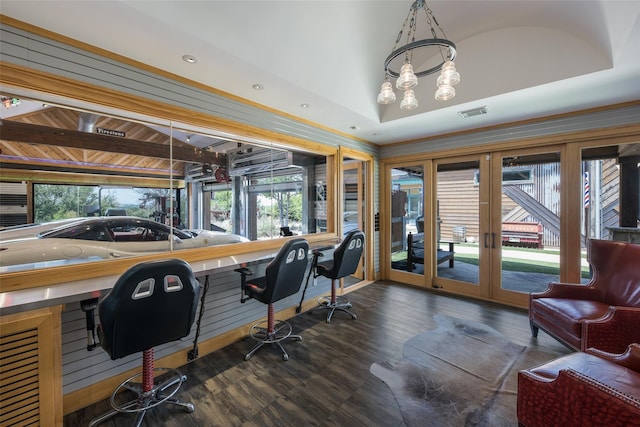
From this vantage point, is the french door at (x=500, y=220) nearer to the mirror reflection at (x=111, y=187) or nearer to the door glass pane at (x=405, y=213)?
the door glass pane at (x=405, y=213)

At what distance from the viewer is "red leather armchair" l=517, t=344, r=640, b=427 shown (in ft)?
3.65

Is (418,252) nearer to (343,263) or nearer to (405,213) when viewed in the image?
(405,213)

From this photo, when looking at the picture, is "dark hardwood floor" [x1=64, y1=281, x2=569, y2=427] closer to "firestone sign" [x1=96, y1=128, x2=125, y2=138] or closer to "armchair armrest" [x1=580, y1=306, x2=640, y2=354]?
"armchair armrest" [x1=580, y1=306, x2=640, y2=354]

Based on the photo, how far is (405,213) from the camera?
16.5 ft

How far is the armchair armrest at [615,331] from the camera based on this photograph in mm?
1920

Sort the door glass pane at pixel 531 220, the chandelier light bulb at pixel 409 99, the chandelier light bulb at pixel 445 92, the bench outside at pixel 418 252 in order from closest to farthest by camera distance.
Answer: the chandelier light bulb at pixel 445 92 < the chandelier light bulb at pixel 409 99 < the door glass pane at pixel 531 220 < the bench outside at pixel 418 252

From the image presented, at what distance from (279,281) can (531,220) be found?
12.7 ft

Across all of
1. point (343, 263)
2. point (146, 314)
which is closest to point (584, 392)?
point (343, 263)

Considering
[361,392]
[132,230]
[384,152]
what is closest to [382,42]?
[384,152]

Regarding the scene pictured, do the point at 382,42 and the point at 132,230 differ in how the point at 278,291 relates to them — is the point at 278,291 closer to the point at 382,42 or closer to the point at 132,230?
the point at 132,230

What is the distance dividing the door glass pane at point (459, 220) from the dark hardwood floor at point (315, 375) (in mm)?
979

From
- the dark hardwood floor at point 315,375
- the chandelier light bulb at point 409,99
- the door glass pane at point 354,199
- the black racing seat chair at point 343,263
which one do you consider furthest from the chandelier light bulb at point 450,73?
the door glass pane at point 354,199

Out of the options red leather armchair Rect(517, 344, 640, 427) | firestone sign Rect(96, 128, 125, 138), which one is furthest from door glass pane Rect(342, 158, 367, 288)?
firestone sign Rect(96, 128, 125, 138)

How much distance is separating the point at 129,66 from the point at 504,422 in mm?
4050
